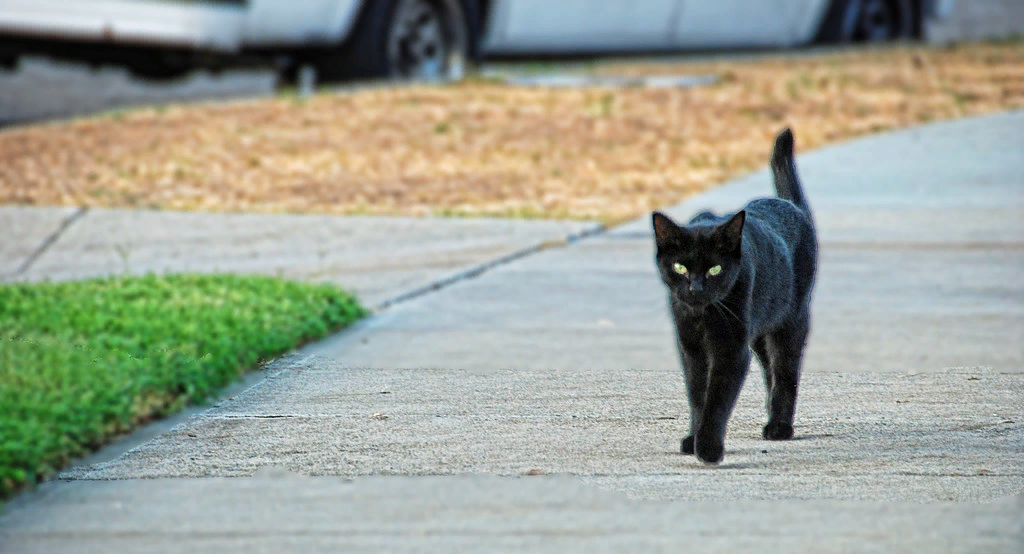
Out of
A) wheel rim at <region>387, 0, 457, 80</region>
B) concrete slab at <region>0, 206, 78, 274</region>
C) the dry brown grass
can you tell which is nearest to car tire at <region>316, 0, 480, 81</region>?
wheel rim at <region>387, 0, 457, 80</region>

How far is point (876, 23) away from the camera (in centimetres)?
1698

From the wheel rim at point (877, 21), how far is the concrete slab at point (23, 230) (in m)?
10.1

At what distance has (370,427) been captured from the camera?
4867 mm

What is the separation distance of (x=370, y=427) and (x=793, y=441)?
1.25 metres

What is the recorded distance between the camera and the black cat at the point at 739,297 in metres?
4.01

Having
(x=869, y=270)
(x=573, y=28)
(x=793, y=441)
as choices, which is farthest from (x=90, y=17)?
(x=793, y=441)

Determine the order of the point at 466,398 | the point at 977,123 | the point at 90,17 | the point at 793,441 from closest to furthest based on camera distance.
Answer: the point at 793,441, the point at 466,398, the point at 90,17, the point at 977,123

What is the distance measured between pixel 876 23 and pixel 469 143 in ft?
24.4

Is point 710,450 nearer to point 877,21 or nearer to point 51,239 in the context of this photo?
point 51,239

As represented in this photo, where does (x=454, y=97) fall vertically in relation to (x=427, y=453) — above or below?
above

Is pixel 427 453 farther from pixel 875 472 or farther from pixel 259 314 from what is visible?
pixel 259 314

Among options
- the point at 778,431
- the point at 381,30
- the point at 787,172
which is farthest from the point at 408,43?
the point at 778,431

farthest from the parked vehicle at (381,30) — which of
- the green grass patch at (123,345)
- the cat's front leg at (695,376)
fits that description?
the cat's front leg at (695,376)

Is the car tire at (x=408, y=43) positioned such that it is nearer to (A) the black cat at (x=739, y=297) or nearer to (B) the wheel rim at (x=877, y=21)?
(B) the wheel rim at (x=877, y=21)
